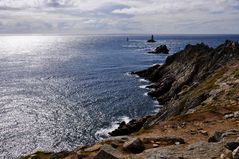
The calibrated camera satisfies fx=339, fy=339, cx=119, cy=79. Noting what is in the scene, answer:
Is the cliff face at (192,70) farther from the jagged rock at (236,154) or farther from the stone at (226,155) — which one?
the jagged rock at (236,154)

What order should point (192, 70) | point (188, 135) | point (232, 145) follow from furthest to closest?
1. point (192, 70)
2. point (188, 135)
3. point (232, 145)

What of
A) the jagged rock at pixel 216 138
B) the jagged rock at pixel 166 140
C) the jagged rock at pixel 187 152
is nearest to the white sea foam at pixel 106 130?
the jagged rock at pixel 166 140

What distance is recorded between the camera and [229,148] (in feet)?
74.3

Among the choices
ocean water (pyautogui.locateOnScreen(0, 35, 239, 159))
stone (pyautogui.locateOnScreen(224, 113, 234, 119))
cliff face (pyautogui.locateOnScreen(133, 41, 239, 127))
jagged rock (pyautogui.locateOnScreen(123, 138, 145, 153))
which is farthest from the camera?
cliff face (pyautogui.locateOnScreen(133, 41, 239, 127))

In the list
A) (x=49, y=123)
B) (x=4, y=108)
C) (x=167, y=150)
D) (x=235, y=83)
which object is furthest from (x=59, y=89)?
(x=167, y=150)

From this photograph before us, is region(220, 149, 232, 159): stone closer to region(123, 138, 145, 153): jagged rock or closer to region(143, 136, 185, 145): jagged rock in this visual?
region(143, 136, 185, 145): jagged rock

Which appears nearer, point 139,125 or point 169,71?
point 139,125

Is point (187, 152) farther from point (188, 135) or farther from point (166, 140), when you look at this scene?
point (188, 135)

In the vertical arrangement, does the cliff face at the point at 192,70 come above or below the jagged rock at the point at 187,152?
below

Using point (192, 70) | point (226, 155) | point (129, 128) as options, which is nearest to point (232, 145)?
point (226, 155)

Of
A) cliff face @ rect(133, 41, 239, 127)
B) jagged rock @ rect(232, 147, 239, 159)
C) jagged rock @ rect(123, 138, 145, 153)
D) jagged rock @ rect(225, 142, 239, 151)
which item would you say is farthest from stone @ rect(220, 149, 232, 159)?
cliff face @ rect(133, 41, 239, 127)

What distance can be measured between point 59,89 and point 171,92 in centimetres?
3913

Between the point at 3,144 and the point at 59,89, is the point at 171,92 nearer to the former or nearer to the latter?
the point at 59,89

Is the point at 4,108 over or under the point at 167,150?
under
